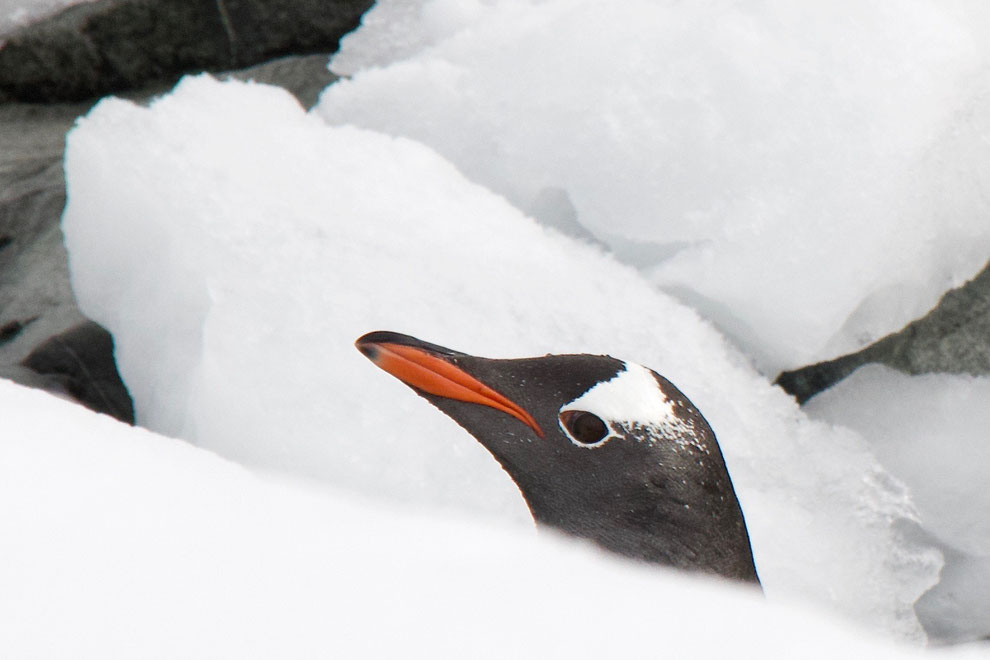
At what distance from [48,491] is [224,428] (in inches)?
45.2

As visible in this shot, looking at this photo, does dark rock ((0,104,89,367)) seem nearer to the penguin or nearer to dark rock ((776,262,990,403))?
the penguin

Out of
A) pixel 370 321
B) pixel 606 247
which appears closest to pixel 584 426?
pixel 370 321

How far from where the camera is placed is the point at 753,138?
1916 mm

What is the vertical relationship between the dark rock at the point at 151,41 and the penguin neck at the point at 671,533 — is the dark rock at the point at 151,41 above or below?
below

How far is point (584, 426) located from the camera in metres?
1.31

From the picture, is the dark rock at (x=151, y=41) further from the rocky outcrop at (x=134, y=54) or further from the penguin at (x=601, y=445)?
the penguin at (x=601, y=445)

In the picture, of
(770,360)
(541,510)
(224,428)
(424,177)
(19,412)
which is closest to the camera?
(19,412)

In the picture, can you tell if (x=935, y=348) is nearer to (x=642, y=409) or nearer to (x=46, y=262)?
(x=642, y=409)

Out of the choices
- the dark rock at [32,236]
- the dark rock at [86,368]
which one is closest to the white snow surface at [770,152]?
the dark rock at [86,368]

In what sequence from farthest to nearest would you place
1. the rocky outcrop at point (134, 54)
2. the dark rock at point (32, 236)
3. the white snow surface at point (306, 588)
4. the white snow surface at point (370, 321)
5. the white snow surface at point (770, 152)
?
the rocky outcrop at point (134, 54) < the dark rock at point (32, 236) < the white snow surface at point (770, 152) < the white snow surface at point (370, 321) < the white snow surface at point (306, 588)

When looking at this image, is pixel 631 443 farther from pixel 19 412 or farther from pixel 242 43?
pixel 242 43

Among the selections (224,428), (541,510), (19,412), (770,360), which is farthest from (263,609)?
(770,360)

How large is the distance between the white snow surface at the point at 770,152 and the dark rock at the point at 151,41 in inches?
41.5

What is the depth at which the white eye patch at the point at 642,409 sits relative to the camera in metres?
1.26
